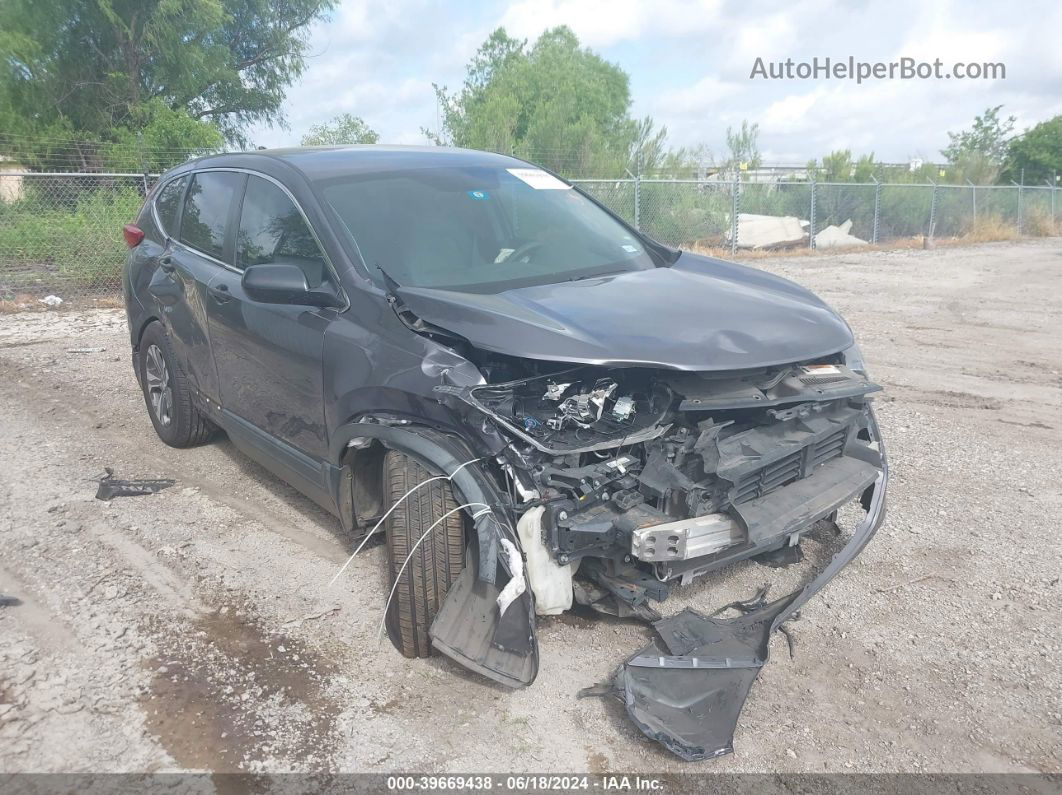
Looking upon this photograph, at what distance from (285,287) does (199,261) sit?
150cm

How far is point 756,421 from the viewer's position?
3.11 m

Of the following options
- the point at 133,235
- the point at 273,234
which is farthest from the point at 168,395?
the point at 273,234

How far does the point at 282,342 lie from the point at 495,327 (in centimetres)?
124

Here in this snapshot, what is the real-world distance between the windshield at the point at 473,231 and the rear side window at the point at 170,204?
1.79 metres

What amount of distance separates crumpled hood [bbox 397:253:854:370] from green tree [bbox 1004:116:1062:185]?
38.1 metres

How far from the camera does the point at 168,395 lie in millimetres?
5238

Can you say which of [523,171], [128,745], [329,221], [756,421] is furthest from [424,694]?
[523,171]

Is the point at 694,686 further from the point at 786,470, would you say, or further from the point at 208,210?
the point at 208,210

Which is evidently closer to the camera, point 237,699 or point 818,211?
point 237,699

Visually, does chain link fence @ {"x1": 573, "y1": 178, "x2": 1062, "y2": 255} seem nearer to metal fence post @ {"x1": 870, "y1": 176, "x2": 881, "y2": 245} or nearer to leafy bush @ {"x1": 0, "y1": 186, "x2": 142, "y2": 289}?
metal fence post @ {"x1": 870, "y1": 176, "x2": 881, "y2": 245}

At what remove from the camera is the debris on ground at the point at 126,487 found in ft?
15.4

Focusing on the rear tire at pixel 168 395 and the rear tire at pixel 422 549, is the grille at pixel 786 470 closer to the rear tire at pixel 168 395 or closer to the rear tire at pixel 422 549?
the rear tire at pixel 422 549

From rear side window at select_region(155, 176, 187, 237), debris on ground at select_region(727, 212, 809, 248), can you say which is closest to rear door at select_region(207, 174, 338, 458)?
rear side window at select_region(155, 176, 187, 237)

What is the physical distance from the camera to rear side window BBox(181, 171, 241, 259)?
4371 mm
